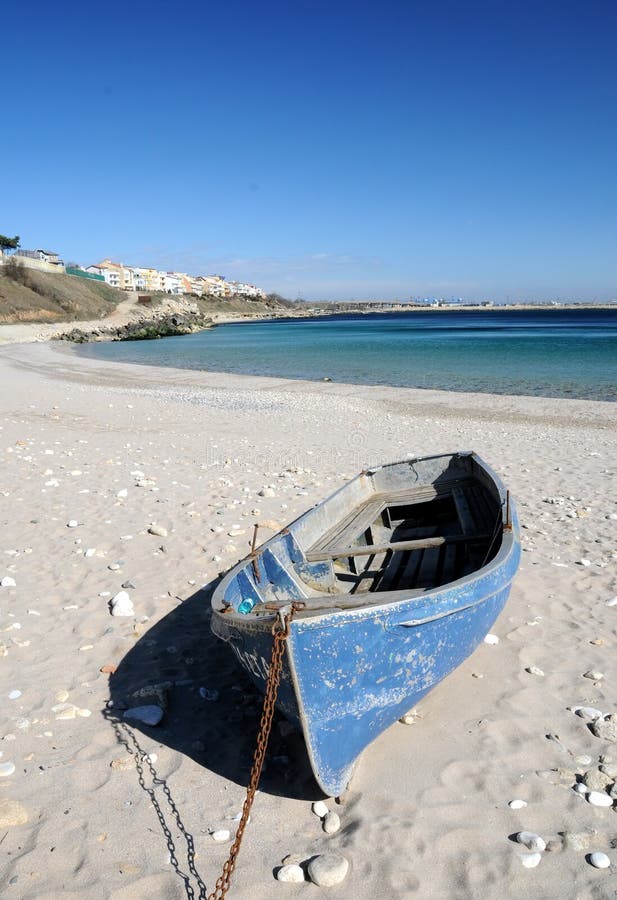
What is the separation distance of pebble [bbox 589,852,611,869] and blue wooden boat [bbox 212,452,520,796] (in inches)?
53.5

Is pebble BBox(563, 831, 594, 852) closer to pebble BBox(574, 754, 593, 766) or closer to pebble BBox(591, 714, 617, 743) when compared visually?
pebble BBox(574, 754, 593, 766)

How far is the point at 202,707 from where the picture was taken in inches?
205

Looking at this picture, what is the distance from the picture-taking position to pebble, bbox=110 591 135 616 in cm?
659

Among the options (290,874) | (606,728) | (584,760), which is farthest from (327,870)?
(606,728)

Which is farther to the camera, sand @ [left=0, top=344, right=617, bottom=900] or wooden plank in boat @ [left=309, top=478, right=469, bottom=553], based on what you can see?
wooden plank in boat @ [left=309, top=478, right=469, bottom=553]

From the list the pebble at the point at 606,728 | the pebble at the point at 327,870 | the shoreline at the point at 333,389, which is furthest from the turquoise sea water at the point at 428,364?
the pebble at the point at 327,870

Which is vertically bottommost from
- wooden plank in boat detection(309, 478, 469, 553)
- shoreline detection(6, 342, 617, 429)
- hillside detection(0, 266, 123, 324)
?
shoreline detection(6, 342, 617, 429)

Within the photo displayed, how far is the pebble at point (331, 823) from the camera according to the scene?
3.89 m

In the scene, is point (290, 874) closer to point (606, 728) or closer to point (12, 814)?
point (12, 814)

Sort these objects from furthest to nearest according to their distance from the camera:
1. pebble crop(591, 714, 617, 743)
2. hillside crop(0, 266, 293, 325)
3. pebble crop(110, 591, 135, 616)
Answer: hillside crop(0, 266, 293, 325) → pebble crop(110, 591, 135, 616) → pebble crop(591, 714, 617, 743)

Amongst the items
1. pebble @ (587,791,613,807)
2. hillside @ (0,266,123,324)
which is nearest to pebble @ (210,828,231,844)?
pebble @ (587,791,613,807)

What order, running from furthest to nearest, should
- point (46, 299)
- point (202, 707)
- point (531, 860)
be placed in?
point (46, 299) < point (202, 707) < point (531, 860)

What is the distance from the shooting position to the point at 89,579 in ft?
24.2

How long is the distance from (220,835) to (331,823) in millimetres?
688
